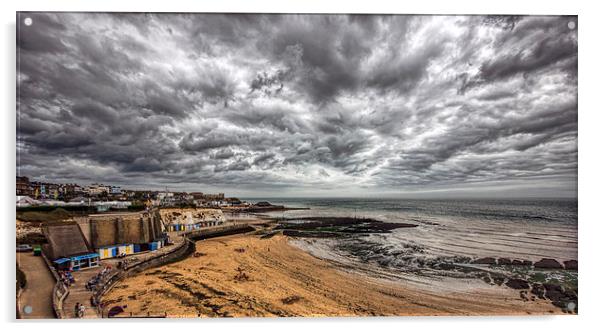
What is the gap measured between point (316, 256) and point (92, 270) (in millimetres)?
6606

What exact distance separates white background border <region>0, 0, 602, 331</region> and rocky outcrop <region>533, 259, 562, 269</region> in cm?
117

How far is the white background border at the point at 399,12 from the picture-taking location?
148 inches

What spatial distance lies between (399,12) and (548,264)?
279 inches

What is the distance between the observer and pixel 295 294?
4926 millimetres

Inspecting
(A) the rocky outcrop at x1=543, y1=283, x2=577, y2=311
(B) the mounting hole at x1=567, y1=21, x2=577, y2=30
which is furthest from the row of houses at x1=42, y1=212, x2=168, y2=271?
(B) the mounting hole at x1=567, y1=21, x2=577, y2=30

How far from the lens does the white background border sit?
3.76m

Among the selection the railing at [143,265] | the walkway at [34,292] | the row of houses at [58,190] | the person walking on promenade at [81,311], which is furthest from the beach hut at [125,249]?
the person walking on promenade at [81,311]

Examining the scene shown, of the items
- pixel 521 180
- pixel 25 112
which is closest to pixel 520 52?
pixel 521 180

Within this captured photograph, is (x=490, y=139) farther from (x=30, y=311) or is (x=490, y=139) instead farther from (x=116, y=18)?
(x=30, y=311)

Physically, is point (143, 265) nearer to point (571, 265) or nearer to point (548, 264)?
point (571, 265)

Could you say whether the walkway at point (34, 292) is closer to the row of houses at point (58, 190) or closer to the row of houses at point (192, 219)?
the row of houses at point (58, 190)

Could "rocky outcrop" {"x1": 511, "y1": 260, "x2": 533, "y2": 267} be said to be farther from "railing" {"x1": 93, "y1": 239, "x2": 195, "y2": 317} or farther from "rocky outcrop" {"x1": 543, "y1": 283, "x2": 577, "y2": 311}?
"railing" {"x1": 93, "y1": 239, "x2": 195, "y2": 317}

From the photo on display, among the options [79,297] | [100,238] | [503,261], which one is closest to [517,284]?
[503,261]

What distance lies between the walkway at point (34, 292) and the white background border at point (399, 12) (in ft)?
0.61
